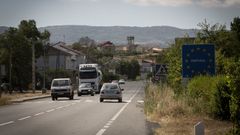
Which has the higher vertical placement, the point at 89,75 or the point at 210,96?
the point at 89,75

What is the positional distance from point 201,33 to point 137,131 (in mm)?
31425

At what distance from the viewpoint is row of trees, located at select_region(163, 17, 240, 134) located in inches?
430

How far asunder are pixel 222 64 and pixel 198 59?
836 centimetres

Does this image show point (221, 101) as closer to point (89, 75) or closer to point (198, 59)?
point (198, 59)

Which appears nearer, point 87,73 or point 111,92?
point 111,92

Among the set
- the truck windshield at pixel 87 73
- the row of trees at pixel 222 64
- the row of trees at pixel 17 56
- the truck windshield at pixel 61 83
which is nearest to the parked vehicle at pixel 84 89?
the truck windshield at pixel 87 73

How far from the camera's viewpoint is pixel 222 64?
3216 centimetres

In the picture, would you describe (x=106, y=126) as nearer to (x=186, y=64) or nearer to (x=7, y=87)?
(x=186, y=64)

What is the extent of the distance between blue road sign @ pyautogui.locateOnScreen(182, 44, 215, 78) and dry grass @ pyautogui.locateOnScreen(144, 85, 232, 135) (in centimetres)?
161

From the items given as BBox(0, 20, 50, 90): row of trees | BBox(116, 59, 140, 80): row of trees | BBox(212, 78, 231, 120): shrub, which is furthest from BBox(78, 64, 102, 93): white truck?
BBox(116, 59, 140, 80): row of trees

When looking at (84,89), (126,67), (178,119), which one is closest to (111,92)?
Result: (84,89)

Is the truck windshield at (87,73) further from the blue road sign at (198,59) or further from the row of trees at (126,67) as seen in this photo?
the row of trees at (126,67)

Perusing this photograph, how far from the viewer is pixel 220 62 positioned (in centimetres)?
3381

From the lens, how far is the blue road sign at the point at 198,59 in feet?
78.8
